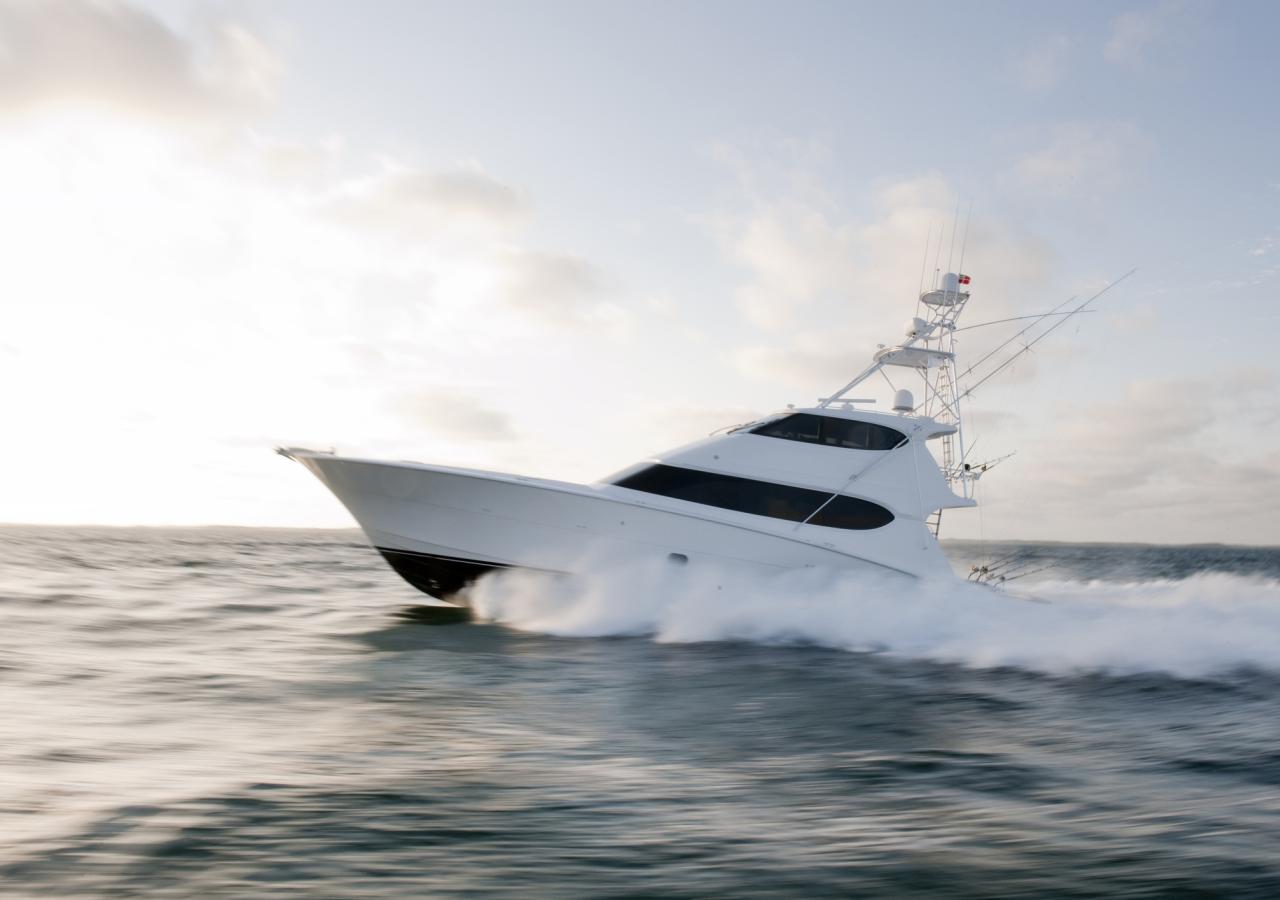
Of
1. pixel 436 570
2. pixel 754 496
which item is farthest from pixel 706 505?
pixel 436 570

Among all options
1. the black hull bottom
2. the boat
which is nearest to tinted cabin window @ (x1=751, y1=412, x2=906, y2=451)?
the boat

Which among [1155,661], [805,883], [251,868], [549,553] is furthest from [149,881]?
[1155,661]

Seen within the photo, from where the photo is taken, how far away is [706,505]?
990 cm

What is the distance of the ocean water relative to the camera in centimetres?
300

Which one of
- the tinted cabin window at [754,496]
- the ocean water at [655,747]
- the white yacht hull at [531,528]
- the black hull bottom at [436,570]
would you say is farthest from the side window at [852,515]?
the black hull bottom at [436,570]

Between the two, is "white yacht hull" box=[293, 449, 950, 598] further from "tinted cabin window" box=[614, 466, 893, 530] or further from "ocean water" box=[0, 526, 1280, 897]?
"ocean water" box=[0, 526, 1280, 897]

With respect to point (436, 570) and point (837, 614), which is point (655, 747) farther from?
point (436, 570)

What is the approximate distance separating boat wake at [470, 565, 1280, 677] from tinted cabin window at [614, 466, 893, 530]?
74cm

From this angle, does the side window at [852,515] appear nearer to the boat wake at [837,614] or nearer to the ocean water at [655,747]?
the boat wake at [837,614]

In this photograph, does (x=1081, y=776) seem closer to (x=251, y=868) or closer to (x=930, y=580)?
(x=251, y=868)

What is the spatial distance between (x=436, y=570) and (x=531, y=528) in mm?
1382

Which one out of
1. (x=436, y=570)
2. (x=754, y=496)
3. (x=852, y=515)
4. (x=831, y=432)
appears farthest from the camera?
(x=831, y=432)

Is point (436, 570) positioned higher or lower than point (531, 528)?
lower

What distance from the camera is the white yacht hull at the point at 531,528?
377 inches
